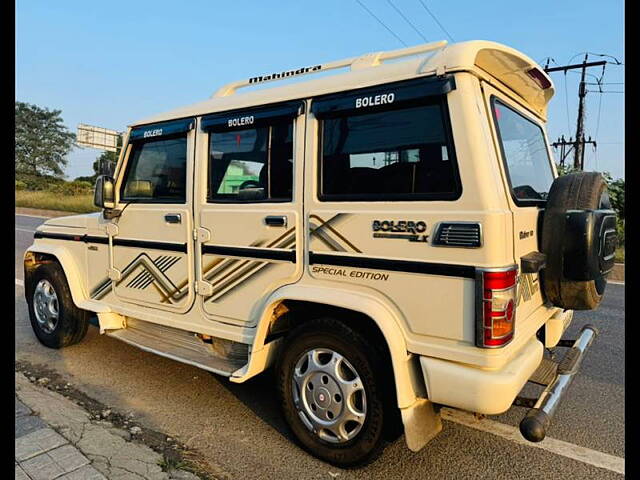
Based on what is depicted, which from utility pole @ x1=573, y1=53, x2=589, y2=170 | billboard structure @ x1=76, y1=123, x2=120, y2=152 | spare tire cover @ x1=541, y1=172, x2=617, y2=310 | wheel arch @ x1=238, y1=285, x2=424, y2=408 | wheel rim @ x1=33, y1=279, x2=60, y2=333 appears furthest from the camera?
utility pole @ x1=573, y1=53, x2=589, y2=170

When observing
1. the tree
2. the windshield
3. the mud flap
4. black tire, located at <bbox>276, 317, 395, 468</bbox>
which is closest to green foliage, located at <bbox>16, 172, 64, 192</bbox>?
the tree

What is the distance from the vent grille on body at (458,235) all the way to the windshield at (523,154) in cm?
52

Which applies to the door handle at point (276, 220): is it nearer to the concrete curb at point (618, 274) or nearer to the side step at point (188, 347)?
the side step at point (188, 347)

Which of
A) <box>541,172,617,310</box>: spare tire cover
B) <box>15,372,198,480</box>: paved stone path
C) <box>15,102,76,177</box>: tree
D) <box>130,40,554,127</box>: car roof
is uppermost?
<box>15,102,76,177</box>: tree

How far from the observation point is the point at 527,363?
249cm

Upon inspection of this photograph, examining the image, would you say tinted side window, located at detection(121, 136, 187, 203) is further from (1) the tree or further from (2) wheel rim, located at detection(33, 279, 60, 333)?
(1) the tree

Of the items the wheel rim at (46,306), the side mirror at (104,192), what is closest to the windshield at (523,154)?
the side mirror at (104,192)

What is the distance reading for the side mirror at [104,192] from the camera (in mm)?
3980

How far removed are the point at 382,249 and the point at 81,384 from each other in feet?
9.99

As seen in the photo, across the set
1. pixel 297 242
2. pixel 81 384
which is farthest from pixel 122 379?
pixel 297 242

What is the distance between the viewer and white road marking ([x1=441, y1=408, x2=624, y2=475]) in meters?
2.79

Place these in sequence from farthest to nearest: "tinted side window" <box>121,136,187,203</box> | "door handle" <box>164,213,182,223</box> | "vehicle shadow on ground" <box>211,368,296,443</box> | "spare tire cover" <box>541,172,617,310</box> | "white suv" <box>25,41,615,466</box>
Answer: "tinted side window" <box>121,136,187,203</box> < "door handle" <box>164,213,182,223</box> < "vehicle shadow on ground" <box>211,368,296,443</box> < "spare tire cover" <box>541,172,617,310</box> < "white suv" <box>25,41,615,466</box>

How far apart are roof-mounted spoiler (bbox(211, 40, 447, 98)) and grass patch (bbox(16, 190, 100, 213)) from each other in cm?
2368

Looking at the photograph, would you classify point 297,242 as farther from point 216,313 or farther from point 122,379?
point 122,379
